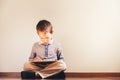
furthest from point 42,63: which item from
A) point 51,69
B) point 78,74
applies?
point 78,74

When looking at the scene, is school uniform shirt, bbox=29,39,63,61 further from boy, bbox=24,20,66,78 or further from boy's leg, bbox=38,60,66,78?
boy's leg, bbox=38,60,66,78

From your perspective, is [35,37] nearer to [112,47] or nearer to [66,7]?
[66,7]

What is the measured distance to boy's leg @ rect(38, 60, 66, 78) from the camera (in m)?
1.69

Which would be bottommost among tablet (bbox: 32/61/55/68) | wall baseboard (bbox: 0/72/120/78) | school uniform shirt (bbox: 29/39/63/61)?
wall baseboard (bbox: 0/72/120/78)

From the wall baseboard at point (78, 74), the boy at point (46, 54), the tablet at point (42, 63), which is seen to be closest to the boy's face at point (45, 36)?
the boy at point (46, 54)

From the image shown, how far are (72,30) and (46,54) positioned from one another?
0.41 metres

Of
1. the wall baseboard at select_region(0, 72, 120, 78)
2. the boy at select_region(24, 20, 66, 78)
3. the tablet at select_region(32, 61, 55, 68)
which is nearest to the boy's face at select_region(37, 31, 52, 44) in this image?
the boy at select_region(24, 20, 66, 78)

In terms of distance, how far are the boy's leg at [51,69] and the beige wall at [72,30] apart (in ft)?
1.61

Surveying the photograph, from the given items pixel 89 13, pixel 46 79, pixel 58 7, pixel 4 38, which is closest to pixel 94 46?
pixel 89 13

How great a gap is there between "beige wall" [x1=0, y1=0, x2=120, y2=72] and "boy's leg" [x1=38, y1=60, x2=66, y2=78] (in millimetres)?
489

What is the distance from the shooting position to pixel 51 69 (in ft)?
5.55

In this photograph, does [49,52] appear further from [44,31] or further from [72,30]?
[72,30]

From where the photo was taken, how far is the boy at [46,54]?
1.70m

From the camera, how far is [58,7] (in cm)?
218
